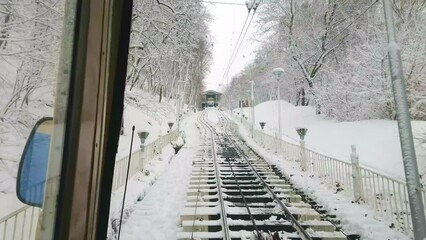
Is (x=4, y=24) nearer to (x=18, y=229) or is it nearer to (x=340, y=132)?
(x=18, y=229)

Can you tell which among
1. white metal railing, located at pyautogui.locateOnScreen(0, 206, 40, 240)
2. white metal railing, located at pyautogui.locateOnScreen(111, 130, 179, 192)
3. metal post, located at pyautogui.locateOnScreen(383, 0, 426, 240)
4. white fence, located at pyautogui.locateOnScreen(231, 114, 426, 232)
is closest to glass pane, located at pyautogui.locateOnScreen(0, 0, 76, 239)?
white metal railing, located at pyautogui.locateOnScreen(0, 206, 40, 240)

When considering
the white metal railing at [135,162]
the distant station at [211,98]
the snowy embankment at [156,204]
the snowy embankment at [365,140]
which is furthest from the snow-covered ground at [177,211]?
the distant station at [211,98]

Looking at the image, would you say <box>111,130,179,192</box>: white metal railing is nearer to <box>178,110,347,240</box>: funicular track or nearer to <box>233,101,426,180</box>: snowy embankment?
<box>178,110,347,240</box>: funicular track

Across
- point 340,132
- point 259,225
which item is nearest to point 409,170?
point 259,225

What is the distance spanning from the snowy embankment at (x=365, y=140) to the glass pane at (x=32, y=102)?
8.31 meters

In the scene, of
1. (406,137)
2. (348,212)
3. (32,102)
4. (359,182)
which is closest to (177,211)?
(348,212)

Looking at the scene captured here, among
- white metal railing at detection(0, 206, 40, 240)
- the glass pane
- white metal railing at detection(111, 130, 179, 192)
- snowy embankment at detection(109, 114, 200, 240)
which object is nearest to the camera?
the glass pane

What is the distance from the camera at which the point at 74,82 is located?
1.32m

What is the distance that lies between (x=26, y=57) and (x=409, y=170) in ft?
16.8

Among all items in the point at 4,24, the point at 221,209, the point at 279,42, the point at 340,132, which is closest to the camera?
the point at 4,24

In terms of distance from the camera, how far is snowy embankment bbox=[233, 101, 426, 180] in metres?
10.2

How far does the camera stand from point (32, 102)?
4.68 ft

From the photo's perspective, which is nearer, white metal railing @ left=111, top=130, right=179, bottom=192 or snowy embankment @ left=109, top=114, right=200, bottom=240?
snowy embankment @ left=109, top=114, right=200, bottom=240

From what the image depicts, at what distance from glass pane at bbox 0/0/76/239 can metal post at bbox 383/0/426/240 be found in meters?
4.86
